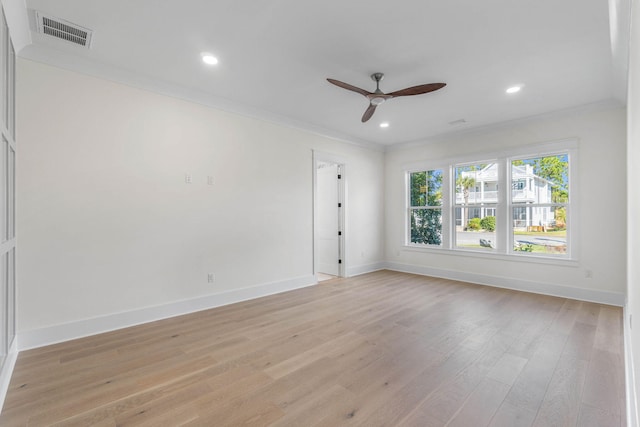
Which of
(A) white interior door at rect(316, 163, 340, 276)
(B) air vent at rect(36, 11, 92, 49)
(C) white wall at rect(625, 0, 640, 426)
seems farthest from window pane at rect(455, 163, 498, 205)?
(B) air vent at rect(36, 11, 92, 49)

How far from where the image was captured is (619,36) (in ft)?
8.05

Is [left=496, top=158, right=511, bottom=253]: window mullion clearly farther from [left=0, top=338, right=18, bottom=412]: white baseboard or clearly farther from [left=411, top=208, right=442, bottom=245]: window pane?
[left=0, top=338, right=18, bottom=412]: white baseboard

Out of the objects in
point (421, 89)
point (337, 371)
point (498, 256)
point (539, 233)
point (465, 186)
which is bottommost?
point (337, 371)

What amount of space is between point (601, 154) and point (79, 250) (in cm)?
675

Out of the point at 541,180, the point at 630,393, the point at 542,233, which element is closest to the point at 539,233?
the point at 542,233

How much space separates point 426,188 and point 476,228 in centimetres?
130

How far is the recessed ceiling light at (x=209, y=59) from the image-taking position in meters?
2.96

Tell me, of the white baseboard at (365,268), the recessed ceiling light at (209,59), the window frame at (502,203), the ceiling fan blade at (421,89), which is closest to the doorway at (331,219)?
the white baseboard at (365,268)

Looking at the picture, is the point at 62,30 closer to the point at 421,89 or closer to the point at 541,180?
the point at 421,89

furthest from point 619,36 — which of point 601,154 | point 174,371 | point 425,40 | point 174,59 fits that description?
point 174,371

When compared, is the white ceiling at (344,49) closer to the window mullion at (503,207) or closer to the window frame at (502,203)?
the window frame at (502,203)

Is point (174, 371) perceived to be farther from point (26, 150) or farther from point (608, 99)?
point (608, 99)

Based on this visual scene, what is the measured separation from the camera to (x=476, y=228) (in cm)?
548

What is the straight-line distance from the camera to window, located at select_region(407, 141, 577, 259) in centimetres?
461
